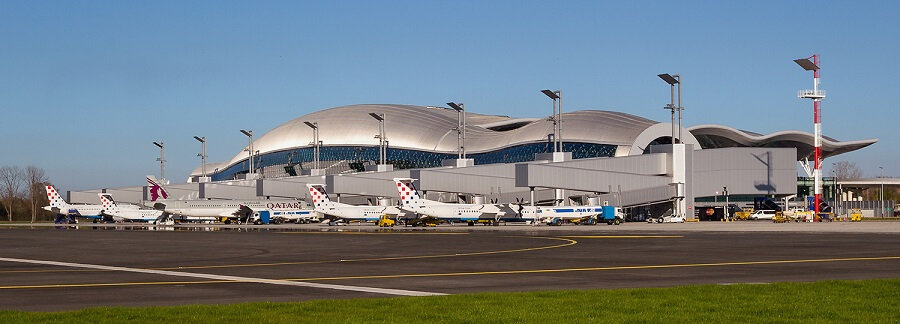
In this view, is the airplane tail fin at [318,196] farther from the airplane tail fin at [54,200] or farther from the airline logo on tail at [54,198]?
the airline logo on tail at [54,198]

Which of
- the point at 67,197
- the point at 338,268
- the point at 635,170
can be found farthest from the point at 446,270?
the point at 67,197

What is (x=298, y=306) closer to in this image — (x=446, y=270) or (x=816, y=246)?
(x=446, y=270)

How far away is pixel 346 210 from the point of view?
313ft

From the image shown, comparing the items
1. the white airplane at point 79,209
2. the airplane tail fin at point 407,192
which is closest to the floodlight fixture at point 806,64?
the airplane tail fin at point 407,192

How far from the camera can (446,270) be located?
93.1 ft

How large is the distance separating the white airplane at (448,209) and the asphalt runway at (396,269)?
4142 centimetres

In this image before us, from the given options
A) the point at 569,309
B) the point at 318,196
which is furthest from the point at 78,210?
the point at 569,309

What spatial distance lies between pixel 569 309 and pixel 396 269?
12.9 metres

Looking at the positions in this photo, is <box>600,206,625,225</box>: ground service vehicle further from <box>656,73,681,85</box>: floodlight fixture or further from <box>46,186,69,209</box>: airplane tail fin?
<box>46,186,69,209</box>: airplane tail fin

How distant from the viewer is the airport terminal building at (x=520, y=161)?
96000 mm

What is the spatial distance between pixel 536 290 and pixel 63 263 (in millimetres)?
20287

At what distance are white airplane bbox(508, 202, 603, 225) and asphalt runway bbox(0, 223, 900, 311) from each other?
38.8 metres

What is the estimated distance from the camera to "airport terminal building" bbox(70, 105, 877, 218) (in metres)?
96.0

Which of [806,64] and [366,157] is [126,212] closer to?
[366,157]
